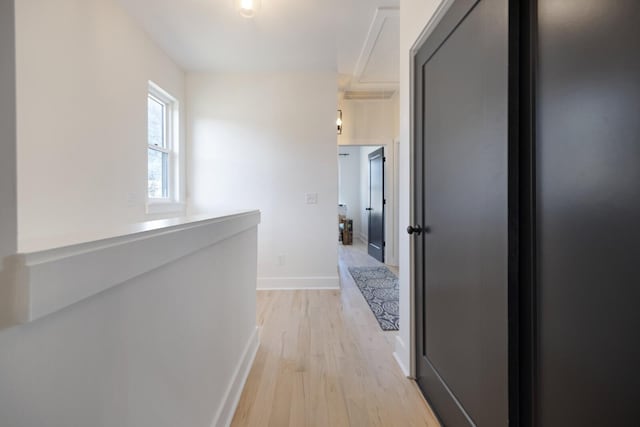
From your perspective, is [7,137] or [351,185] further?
[351,185]

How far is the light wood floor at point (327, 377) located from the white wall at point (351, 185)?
578 centimetres

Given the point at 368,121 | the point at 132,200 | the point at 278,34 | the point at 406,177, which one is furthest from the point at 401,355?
the point at 368,121

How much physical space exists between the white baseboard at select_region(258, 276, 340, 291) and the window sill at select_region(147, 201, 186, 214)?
1.24 meters

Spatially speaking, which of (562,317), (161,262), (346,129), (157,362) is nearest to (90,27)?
(161,262)

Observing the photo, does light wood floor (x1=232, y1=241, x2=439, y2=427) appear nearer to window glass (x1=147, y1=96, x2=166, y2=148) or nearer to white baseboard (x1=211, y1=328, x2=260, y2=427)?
white baseboard (x1=211, y1=328, x2=260, y2=427)

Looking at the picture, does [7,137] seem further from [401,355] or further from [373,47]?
[373,47]

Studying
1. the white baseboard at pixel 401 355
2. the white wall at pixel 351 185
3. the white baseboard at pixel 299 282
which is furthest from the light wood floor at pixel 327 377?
the white wall at pixel 351 185

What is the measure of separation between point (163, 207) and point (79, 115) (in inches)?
51.7

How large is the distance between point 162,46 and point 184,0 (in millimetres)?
856

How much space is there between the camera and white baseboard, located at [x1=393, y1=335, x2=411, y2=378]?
1.84 meters

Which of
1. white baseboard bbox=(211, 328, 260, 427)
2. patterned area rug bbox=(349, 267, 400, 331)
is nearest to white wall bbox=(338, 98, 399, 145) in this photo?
patterned area rug bbox=(349, 267, 400, 331)

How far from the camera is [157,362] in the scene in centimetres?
80

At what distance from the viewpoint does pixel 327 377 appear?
181 centimetres

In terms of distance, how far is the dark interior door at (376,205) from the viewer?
522cm
